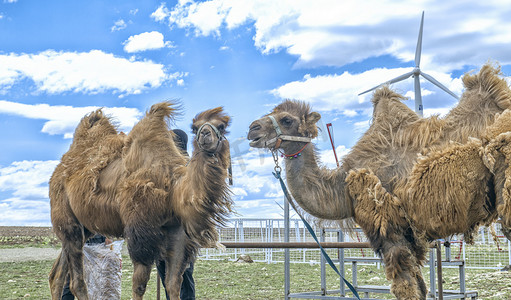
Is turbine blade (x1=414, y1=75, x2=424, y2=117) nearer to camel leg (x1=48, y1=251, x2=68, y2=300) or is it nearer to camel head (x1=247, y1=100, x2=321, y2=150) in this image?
camel head (x1=247, y1=100, x2=321, y2=150)

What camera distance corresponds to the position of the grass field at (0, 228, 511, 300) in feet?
38.4

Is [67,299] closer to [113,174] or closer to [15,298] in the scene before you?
[113,174]

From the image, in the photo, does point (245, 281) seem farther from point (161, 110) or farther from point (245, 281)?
point (161, 110)

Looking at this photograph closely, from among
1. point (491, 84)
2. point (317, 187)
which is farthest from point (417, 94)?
point (317, 187)

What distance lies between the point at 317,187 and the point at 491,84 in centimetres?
224

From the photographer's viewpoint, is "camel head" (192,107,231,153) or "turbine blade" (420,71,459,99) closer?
"camel head" (192,107,231,153)

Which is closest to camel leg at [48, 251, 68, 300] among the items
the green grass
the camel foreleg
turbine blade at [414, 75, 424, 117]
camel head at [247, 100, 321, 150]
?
camel head at [247, 100, 321, 150]

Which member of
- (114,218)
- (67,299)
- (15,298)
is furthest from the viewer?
(15,298)

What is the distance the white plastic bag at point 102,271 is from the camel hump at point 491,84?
→ 5652 mm

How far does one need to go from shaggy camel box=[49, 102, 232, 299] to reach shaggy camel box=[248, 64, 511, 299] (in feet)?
2.26

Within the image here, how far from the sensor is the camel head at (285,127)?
237 inches

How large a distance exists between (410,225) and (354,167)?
88cm

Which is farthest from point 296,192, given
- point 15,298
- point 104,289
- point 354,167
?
point 15,298

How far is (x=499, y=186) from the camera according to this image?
212 inches
